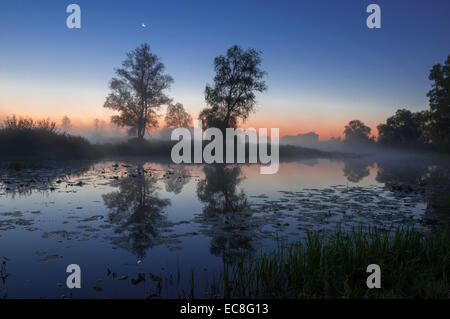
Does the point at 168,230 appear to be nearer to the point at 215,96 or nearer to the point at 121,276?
the point at 121,276

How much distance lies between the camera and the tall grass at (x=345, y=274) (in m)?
3.96

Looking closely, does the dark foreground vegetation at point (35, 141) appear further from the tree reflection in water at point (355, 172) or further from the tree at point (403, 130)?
the tree at point (403, 130)

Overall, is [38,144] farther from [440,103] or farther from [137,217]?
[440,103]

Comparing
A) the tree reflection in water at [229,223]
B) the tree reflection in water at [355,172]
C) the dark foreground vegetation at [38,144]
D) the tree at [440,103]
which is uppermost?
the tree at [440,103]

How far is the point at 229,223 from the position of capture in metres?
7.76

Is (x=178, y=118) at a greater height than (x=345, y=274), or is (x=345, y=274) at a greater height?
(x=178, y=118)

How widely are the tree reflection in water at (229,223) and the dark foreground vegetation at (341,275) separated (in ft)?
1.94

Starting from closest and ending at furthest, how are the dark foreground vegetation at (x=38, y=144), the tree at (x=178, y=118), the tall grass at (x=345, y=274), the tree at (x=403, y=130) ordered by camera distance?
the tall grass at (x=345, y=274), the dark foreground vegetation at (x=38, y=144), the tree at (x=178, y=118), the tree at (x=403, y=130)

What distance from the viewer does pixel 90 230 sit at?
268 inches

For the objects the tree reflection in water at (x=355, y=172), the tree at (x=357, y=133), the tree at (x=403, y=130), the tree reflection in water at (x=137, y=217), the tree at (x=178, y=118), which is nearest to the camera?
the tree reflection in water at (x=137, y=217)

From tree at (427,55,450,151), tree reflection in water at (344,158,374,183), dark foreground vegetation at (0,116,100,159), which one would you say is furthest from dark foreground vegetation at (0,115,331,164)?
tree at (427,55,450,151)

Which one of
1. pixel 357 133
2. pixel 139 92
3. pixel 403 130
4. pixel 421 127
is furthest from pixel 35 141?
pixel 357 133

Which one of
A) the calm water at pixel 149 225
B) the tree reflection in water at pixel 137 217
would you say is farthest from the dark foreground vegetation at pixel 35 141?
the tree reflection in water at pixel 137 217

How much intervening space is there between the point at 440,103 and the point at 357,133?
314 ft
